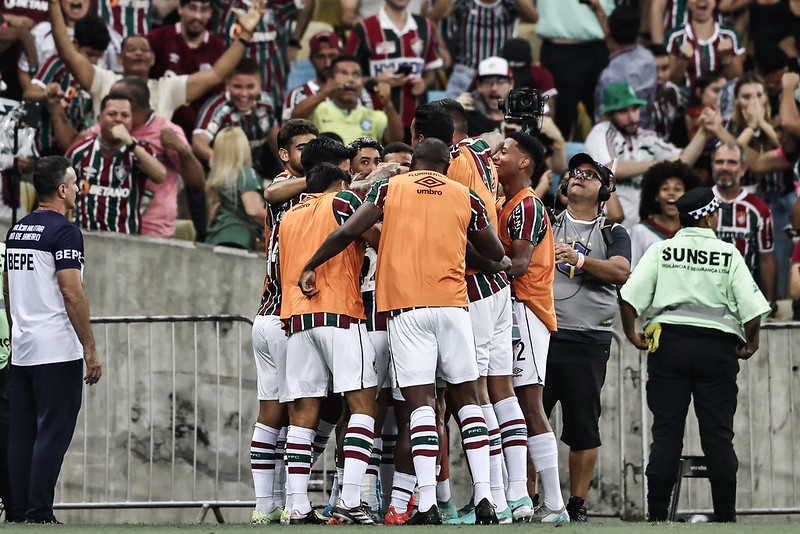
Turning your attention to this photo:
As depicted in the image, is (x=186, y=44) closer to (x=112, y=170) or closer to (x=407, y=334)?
(x=112, y=170)

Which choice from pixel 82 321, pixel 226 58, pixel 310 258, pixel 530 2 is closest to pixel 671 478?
pixel 310 258

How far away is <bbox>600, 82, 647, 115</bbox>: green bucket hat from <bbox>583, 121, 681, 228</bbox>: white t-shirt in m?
0.18


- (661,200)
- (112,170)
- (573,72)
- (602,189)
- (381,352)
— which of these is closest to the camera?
(381,352)

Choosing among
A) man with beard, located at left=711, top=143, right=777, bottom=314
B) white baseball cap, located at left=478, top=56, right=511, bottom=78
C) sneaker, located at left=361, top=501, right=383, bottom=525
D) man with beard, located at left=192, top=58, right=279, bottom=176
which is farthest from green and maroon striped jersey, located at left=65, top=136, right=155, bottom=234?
sneaker, located at left=361, top=501, right=383, bottom=525

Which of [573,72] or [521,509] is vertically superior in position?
[573,72]

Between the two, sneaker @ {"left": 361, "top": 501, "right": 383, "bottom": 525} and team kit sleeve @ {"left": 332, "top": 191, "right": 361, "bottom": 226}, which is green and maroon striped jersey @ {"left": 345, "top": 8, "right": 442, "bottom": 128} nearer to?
team kit sleeve @ {"left": 332, "top": 191, "right": 361, "bottom": 226}

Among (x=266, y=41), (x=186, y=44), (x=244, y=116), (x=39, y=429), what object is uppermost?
(x=266, y=41)

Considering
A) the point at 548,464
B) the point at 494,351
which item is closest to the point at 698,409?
the point at 548,464

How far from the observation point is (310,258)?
317 inches

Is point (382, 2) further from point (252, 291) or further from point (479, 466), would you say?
point (479, 466)

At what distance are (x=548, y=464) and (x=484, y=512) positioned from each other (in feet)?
3.31

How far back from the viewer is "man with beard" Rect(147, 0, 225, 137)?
46.5 feet

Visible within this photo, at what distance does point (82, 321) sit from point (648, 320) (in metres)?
3.74

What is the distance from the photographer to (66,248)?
8.62 m
